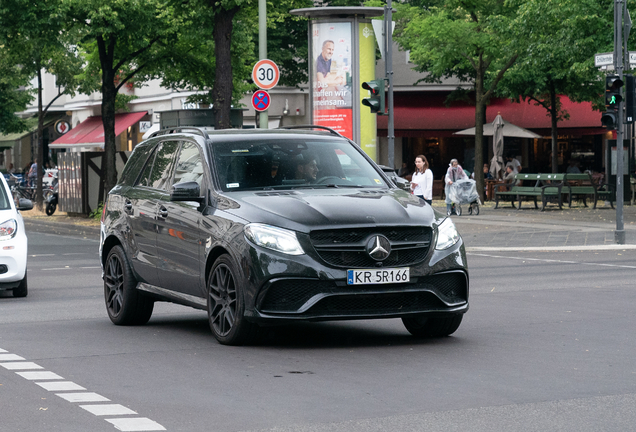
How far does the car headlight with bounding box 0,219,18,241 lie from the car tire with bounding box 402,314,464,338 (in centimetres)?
606

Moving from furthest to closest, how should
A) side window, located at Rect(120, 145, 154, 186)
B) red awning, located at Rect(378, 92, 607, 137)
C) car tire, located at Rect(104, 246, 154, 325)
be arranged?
red awning, located at Rect(378, 92, 607, 137)
side window, located at Rect(120, 145, 154, 186)
car tire, located at Rect(104, 246, 154, 325)

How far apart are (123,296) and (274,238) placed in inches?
104

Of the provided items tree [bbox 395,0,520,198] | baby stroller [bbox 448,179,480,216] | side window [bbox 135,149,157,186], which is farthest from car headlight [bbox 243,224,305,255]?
tree [bbox 395,0,520,198]

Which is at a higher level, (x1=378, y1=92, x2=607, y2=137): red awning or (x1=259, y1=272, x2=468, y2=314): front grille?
(x1=378, y1=92, x2=607, y2=137): red awning

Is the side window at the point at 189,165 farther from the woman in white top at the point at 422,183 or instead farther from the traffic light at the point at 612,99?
the woman in white top at the point at 422,183

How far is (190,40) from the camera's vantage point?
105 ft

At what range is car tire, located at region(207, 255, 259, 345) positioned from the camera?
844 centimetres

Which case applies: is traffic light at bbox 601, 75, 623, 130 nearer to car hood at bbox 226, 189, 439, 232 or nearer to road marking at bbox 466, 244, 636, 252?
road marking at bbox 466, 244, 636, 252

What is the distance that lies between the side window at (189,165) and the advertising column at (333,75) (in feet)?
53.2

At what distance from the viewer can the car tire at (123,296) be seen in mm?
10305

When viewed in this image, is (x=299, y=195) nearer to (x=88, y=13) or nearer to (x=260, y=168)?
(x=260, y=168)

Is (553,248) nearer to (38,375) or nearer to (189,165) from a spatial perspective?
(189,165)

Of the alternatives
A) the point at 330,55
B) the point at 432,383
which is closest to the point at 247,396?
the point at 432,383

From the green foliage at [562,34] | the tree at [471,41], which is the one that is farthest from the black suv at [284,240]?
the tree at [471,41]
